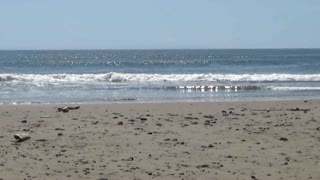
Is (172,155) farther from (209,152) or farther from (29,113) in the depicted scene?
(29,113)

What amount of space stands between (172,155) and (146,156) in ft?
1.22

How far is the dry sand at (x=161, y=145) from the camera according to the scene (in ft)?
20.7

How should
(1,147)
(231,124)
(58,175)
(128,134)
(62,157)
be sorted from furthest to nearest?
(231,124) → (128,134) → (1,147) → (62,157) → (58,175)

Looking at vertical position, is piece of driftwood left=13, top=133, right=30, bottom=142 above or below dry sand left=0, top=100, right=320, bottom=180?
above

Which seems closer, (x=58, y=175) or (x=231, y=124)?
(x=58, y=175)

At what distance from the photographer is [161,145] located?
7836 millimetres

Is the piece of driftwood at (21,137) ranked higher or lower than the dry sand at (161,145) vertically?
higher

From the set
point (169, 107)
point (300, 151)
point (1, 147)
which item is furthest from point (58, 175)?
point (169, 107)

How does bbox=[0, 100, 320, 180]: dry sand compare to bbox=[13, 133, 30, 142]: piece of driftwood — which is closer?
bbox=[0, 100, 320, 180]: dry sand

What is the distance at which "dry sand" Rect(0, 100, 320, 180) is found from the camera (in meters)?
6.30

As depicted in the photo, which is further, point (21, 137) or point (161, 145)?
point (21, 137)

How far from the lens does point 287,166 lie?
257 inches

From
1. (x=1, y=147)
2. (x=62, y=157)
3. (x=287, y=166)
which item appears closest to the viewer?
(x=287, y=166)

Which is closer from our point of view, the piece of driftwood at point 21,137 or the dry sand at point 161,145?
the dry sand at point 161,145
